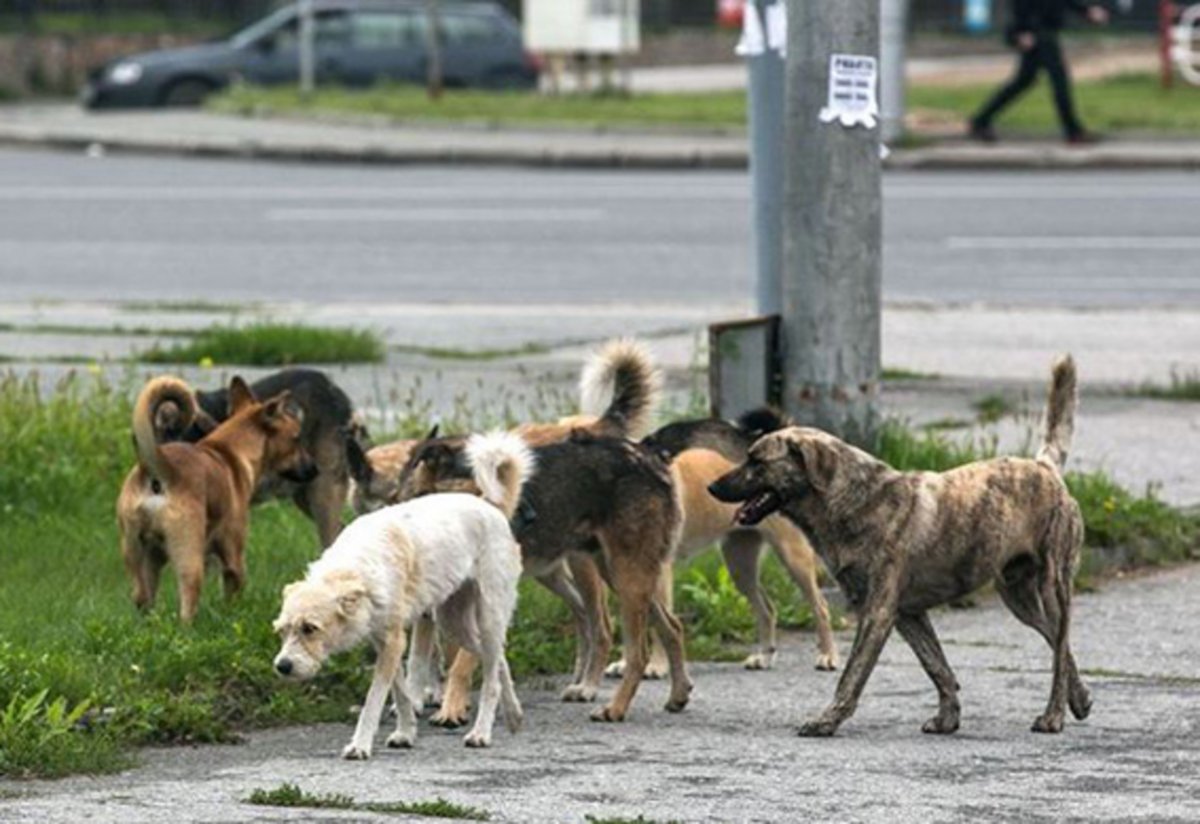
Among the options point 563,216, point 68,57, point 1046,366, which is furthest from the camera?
point 68,57

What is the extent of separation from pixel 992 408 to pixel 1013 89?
16.5 metres

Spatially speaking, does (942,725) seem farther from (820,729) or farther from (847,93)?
(847,93)

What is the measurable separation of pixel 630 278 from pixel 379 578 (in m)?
12.7

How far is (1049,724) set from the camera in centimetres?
873

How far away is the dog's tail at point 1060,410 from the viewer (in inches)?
373

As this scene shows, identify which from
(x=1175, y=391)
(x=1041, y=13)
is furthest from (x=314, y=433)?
(x=1041, y=13)

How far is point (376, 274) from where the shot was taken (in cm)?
2123

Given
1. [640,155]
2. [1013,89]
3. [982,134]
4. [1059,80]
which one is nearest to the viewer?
[1059,80]

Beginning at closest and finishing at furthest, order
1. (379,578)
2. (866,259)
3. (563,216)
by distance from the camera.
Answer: (379,578), (866,259), (563,216)

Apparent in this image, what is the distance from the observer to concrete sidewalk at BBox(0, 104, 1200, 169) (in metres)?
29.6

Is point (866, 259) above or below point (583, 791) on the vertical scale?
above

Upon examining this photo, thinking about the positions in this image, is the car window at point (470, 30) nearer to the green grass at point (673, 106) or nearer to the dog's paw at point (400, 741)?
the green grass at point (673, 106)

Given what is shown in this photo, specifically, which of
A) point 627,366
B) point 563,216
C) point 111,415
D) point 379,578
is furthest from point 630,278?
point 379,578

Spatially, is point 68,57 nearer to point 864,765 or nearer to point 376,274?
point 376,274
